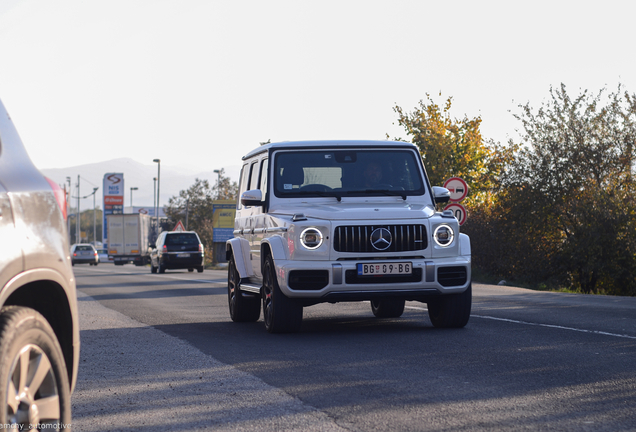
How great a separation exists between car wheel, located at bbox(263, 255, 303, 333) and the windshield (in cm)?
115

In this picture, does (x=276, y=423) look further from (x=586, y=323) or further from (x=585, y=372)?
(x=586, y=323)

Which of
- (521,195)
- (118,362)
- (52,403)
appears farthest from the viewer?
(521,195)

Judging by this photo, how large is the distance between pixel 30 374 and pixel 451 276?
6.19 meters

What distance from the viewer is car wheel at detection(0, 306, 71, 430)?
124 inches

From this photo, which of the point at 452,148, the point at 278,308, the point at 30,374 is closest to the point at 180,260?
the point at 452,148

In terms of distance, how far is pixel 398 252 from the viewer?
8820 mm

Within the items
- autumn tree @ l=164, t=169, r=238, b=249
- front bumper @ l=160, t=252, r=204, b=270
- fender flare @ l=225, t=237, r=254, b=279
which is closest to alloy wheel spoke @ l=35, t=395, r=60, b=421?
fender flare @ l=225, t=237, r=254, b=279

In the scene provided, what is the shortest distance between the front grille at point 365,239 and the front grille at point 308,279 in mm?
325

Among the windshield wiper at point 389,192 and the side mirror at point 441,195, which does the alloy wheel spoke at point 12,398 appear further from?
the side mirror at point 441,195

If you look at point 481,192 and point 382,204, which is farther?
point 481,192

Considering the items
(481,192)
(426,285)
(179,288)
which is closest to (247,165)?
(426,285)

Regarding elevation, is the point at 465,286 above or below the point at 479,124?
below

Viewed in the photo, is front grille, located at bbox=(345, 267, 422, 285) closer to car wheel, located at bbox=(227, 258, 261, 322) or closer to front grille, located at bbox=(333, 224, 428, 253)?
front grille, located at bbox=(333, 224, 428, 253)

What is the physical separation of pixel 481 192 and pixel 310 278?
37.7 m
